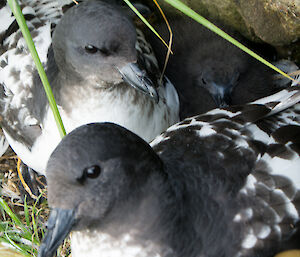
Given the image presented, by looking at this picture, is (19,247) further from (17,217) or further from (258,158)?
(258,158)

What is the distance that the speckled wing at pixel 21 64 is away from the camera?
7.75ft

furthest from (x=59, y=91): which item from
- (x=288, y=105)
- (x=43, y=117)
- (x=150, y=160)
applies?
(x=288, y=105)

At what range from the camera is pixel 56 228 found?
161 cm

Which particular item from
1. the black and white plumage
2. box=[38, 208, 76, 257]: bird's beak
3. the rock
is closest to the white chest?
box=[38, 208, 76, 257]: bird's beak

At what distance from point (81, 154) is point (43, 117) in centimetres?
80

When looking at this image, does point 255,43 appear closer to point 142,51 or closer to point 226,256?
point 142,51

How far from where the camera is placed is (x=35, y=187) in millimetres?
2830

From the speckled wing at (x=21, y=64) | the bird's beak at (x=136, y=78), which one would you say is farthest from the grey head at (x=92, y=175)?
the speckled wing at (x=21, y=64)

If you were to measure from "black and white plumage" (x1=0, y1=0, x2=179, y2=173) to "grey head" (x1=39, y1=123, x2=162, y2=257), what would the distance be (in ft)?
1.66

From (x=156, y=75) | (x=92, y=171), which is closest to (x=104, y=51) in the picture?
(x=156, y=75)

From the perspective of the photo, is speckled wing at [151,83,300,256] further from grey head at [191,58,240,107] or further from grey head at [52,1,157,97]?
grey head at [191,58,240,107]

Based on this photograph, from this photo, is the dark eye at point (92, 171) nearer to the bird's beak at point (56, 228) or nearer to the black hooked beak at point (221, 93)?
the bird's beak at point (56, 228)

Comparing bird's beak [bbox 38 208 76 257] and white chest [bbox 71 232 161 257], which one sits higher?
bird's beak [bbox 38 208 76 257]

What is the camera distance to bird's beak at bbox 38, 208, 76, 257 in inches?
63.0
